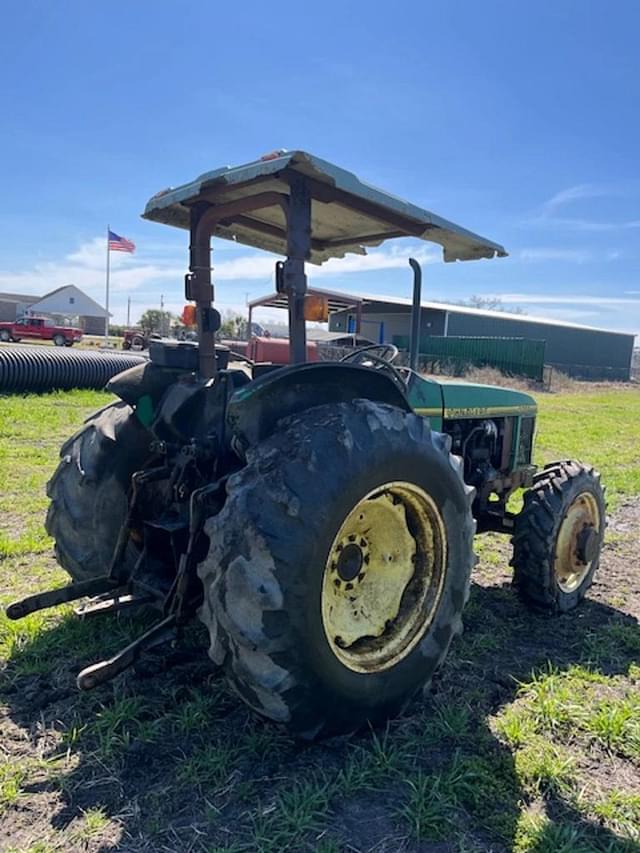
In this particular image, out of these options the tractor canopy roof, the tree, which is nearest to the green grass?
the tractor canopy roof

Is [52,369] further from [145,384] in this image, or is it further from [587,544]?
[587,544]

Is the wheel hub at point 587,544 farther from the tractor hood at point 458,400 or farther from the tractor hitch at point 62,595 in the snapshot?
the tractor hitch at point 62,595

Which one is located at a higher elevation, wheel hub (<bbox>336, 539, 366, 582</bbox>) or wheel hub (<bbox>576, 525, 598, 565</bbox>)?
wheel hub (<bbox>336, 539, 366, 582</bbox>)

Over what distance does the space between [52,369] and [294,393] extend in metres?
11.0

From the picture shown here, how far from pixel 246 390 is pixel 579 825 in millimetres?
1878

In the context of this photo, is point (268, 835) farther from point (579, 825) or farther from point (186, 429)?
point (186, 429)

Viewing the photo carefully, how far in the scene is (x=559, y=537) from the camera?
3705 millimetres

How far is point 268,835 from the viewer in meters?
1.92

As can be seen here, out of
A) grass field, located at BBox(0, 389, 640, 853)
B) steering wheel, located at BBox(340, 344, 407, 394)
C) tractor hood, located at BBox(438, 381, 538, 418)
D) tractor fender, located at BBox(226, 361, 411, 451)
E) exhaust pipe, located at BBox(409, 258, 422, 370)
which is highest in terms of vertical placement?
exhaust pipe, located at BBox(409, 258, 422, 370)

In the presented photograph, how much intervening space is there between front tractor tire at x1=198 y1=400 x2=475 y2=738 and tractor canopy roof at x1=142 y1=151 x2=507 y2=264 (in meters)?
0.92

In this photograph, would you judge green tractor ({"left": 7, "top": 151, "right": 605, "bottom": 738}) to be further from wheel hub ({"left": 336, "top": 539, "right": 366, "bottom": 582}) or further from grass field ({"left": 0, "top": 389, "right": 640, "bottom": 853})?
grass field ({"left": 0, "top": 389, "right": 640, "bottom": 853})

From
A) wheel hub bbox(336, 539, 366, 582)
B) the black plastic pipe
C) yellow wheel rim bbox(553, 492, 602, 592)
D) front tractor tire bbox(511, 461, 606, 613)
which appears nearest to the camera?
wheel hub bbox(336, 539, 366, 582)

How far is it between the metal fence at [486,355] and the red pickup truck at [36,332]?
19203mm

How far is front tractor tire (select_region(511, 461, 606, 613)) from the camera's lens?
362cm
